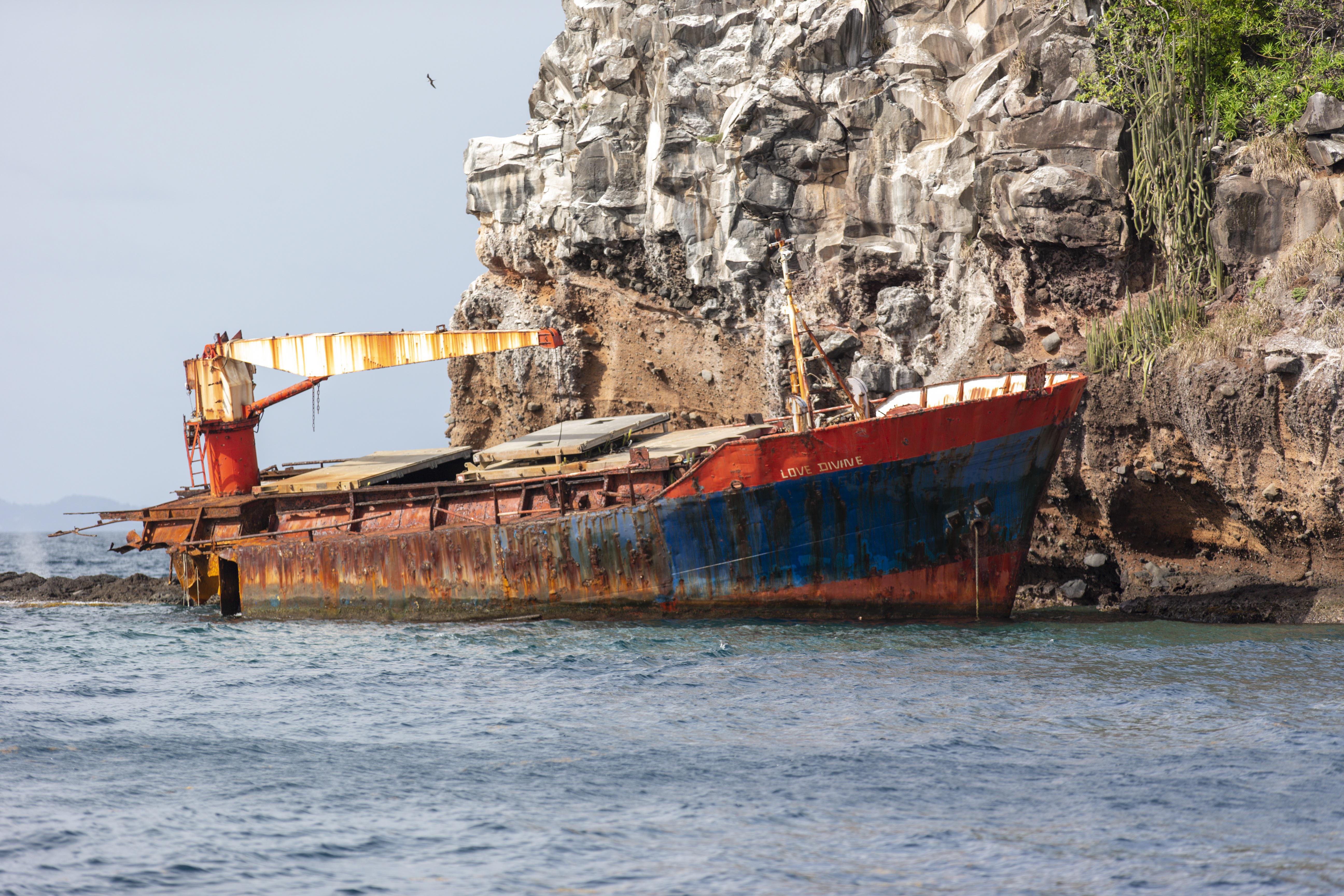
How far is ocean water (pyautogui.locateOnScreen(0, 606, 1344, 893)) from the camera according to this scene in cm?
891

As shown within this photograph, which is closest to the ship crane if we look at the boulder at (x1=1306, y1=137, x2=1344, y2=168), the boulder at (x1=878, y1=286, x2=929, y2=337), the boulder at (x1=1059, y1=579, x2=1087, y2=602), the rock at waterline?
the rock at waterline

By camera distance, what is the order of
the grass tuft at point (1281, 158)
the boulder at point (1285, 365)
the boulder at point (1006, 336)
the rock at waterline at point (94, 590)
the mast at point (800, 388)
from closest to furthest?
1. the boulder at point (1285, 365)
2. the mast at point (800, 388)
3. the grass tuft at point (1281, 158)
4. the boulder at point (1006, 336)
5. the rock at waterline at point (94, 590)

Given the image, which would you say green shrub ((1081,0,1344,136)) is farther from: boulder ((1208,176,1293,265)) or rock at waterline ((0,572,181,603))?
rock at waterline ((0,572,181,603))

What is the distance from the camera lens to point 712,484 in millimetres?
20062

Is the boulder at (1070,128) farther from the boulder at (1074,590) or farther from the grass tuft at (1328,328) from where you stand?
the boulder at (1074,590)

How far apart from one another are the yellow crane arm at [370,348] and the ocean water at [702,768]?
323 inches

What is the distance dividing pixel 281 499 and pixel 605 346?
51.1ft

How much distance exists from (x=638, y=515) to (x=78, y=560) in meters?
57.1

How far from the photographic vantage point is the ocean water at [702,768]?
29.2 ft

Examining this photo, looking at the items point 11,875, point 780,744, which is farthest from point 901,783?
point 11,875

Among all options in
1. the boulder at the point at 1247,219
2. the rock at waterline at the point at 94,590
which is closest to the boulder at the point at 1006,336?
the boulder at the point at 1247,219

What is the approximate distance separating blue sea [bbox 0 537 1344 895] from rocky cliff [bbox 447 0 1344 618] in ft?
15.0

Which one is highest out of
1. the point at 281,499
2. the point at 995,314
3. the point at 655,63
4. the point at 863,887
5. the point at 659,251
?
the point at 655,63

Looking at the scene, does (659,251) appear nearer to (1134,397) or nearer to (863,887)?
(1134,397)
